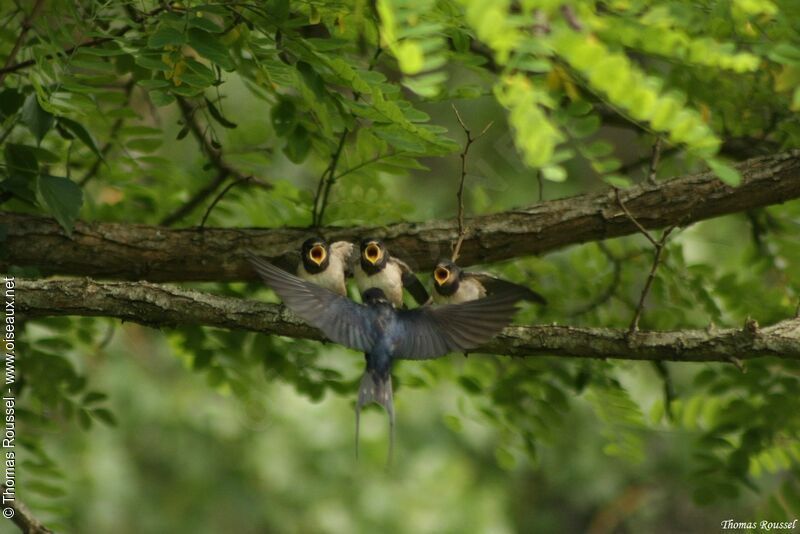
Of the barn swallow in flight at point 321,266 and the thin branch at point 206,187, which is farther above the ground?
the thin branch at point 206,187

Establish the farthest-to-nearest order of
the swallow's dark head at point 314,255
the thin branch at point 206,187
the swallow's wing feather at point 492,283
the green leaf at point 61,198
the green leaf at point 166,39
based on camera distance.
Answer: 1. the thin branch at point 206,187
2. the swallow's wing feather at point 492,283
3. the swallow's dark head at point 314,255
4. the green leaf at point 61,198
5. the green leaf at point 166,39

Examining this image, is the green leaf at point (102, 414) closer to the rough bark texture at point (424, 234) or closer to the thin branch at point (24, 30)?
the rough bark texture at point (424, 234)

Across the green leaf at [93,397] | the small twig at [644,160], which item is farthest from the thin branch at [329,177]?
the small twig at [644,160]

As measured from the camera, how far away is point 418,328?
2.77m

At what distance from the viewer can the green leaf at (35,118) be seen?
259 cm

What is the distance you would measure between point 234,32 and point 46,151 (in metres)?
0.61

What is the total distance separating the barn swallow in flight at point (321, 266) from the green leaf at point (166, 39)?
73 centimetres

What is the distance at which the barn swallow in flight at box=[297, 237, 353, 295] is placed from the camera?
2.94 metres

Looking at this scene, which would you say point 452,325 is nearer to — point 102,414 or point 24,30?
point 24,30

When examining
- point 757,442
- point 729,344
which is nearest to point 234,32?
point 729,344

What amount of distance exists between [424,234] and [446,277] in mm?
270

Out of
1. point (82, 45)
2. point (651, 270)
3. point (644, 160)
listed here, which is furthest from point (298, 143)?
point (644, 160)

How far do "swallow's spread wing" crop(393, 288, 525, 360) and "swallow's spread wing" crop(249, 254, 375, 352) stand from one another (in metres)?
0.10

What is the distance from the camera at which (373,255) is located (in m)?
2.89
